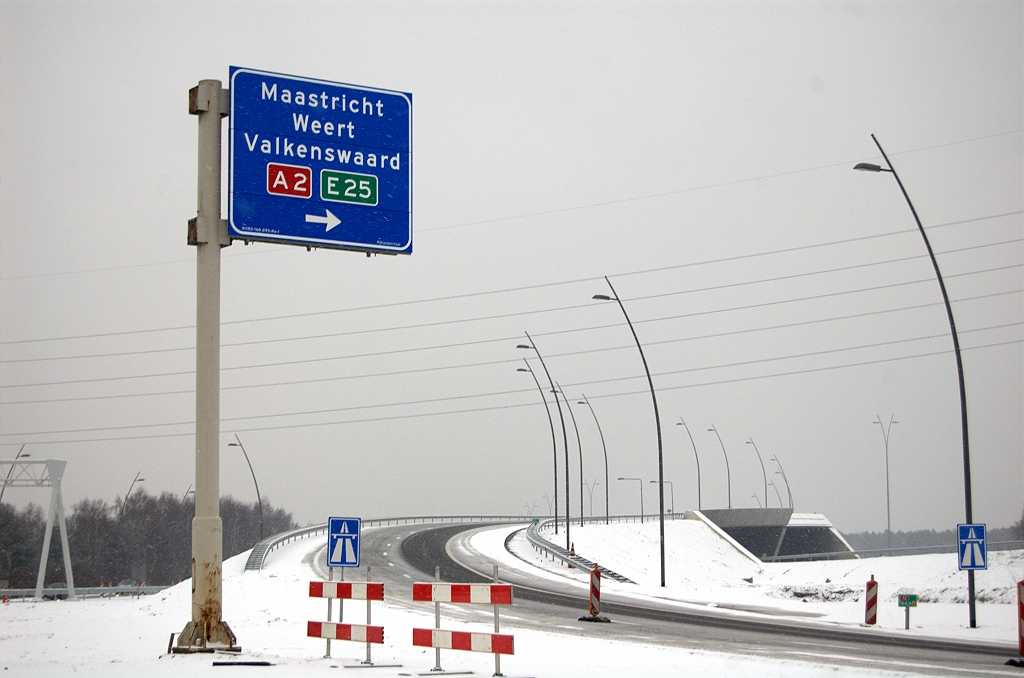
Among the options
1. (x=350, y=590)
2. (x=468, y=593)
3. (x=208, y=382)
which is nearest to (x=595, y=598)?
(x=350, y=590)

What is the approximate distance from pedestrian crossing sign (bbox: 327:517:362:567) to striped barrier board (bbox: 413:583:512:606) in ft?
13.3

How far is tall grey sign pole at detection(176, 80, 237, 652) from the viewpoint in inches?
648

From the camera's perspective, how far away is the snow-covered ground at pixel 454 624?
1567cm

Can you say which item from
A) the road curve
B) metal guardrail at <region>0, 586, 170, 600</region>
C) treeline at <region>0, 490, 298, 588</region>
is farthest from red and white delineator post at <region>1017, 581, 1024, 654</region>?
treeline at <region>0, 490, 298, 588</region>

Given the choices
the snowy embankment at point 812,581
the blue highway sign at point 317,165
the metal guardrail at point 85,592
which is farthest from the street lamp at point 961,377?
the metal guardrail at point 85,592

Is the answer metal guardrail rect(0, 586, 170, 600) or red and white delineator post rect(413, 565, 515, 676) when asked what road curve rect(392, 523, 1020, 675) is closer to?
red and white delineator post rect(413, 565, 515, 676)

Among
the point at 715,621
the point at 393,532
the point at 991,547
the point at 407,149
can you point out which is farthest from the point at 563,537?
the point at 407,149

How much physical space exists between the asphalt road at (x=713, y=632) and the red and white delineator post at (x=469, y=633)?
231 inches

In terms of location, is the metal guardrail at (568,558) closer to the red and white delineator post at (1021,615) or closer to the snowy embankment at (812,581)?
the snowy embankment at (812,581)

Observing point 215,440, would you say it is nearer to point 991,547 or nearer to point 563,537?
point 991,547

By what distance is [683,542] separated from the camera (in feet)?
234

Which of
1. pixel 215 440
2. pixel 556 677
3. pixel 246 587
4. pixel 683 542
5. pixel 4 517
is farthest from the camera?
pixel 4 517

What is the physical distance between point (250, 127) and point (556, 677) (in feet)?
32.3

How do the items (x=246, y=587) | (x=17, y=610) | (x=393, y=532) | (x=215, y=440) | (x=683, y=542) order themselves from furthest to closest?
(x=393, y=532) < (x=683, y=542) < (x=17, y=610) < (x=246, y=587) < (x=215, y=440)
